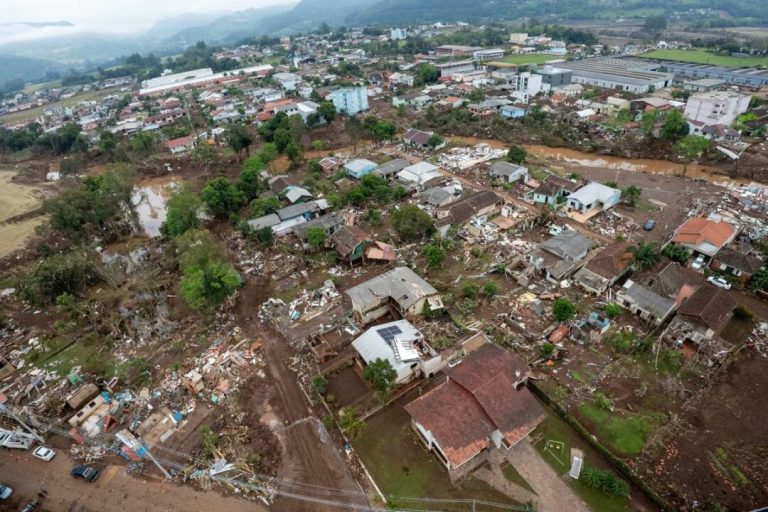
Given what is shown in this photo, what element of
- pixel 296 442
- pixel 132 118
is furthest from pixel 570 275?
pixel 132 118

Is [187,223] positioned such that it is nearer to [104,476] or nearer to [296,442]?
[104,476]

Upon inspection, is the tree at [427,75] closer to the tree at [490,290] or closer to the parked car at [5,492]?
the tree at [490,290]

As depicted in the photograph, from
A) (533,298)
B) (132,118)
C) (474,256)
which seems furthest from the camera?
(132,118)

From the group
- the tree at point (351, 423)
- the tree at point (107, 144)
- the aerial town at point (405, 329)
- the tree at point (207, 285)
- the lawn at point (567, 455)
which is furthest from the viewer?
the tree at point (107, 144)

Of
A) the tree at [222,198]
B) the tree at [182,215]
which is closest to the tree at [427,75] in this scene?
the tree at [222,198]

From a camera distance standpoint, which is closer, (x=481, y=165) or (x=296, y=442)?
(x=296, y=442)

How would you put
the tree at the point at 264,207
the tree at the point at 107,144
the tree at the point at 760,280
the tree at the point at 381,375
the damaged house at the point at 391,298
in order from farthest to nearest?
the tree at the point at 107,144 → the tree at the point at 264,207 → the tree at the point at 760,280 → the damaged house at the point at 391,298 → the tree at the point at 381,375

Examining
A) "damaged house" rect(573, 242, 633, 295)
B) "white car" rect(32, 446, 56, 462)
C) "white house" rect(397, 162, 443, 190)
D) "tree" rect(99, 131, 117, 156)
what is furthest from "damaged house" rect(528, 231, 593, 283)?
"tree" rect(99, 131, 117, 156)
